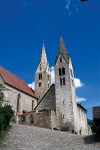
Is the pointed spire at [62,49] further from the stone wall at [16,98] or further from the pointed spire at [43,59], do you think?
the stone wall at [16,98]

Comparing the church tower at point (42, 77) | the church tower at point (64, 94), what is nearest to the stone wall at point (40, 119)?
the church tower at point (64, 94)

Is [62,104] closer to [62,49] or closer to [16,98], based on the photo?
[16,98]

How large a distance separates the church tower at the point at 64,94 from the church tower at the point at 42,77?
35.2 feet

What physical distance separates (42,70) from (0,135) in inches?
1223

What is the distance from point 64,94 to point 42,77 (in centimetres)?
1507

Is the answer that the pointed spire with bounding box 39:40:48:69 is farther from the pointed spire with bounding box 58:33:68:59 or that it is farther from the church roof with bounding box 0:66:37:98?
the church roof with bounding box 0:66:37:98

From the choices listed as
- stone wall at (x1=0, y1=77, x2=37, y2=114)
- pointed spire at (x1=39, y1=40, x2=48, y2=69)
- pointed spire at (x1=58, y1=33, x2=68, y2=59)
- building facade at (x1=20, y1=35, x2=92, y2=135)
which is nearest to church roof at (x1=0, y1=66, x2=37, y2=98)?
stone wall at (x1=0, y1=77, x2=37, y2=114)

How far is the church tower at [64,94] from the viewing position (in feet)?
86.3

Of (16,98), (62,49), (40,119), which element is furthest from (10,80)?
(62,49)

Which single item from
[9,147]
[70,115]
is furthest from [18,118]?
[9,147]

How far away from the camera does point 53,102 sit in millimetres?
29891

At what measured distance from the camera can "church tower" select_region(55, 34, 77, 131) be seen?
2631 cm

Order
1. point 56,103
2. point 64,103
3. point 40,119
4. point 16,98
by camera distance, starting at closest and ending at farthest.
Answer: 1. point 40,119
2. point 64,103
3. point 56,103
4. point 16,98

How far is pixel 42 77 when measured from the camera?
42.4 metres
